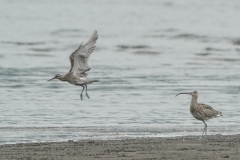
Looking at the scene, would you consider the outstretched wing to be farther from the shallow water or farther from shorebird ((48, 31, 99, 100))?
the shallow water

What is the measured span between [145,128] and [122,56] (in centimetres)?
1700

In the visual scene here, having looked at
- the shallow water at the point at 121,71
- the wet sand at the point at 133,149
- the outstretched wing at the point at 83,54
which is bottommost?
the shallow water at the point at 121,71

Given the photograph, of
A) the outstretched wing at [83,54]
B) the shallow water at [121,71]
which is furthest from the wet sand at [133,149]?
the outstretched wing at [83,54]

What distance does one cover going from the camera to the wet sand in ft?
35.5

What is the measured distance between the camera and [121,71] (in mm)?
25625

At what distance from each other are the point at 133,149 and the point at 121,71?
14.2m

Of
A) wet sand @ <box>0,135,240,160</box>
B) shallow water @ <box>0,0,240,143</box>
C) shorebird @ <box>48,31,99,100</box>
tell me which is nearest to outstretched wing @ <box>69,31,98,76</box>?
shorebird @ <box>48,31,99,100</box>

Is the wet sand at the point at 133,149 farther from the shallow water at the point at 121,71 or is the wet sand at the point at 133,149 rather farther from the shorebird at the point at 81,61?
the shorebird at the point at 81,61

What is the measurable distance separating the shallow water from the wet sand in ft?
4.28

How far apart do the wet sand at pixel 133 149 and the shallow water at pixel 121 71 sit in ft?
4.28

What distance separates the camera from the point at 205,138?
12906mm

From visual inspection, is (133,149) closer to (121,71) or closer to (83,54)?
(83,54)

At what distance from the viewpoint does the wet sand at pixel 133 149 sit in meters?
10.8

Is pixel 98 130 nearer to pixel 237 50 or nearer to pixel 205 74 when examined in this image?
pixel 205 74
